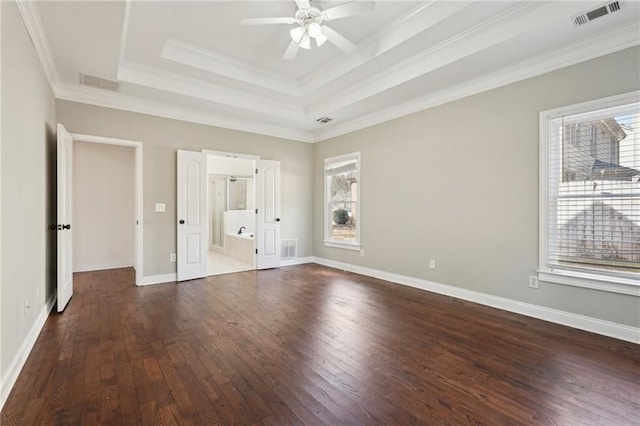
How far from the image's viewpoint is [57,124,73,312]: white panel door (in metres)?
3.43

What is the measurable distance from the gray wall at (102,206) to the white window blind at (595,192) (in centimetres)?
699

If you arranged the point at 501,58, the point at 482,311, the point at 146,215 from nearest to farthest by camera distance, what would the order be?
the point at 501,58 < the point at 482,311 < the point at 146,215

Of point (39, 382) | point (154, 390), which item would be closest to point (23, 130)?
point (39, 382)

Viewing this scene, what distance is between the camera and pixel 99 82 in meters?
3.90

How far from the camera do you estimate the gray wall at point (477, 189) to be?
2992mm

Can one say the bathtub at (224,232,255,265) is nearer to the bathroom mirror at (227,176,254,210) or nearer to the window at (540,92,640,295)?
the bathroom mirror at (227,176,254,210)

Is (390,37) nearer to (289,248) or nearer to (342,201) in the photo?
(342,201)

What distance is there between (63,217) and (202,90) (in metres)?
2.45

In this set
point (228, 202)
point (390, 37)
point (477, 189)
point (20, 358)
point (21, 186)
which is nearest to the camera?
point (20, 358)

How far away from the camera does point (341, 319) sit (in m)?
3.25

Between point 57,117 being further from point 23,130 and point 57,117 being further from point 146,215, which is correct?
point 23,130

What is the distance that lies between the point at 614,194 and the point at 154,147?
5.78m

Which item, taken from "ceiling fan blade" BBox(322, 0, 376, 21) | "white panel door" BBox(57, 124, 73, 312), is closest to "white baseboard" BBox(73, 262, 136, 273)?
"white panel door" BBox(57, 124, 73, 312)

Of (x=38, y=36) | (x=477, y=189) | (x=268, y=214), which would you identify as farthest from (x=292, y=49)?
(x=268, y=214)
